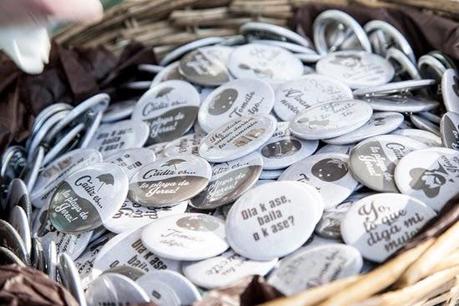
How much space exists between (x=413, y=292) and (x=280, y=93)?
40 centimetres

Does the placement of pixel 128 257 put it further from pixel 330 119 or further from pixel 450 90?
pixel 450 90

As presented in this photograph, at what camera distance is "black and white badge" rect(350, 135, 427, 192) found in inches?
29.6

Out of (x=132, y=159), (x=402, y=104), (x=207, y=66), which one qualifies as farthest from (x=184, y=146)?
(x=402, y=104)

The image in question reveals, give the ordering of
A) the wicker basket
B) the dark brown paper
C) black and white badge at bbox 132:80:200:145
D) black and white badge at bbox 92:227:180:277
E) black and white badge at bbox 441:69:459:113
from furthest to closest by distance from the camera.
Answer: the wicker basket → black and white badge at bbox 132:80:200:145 → black and white badge at bbox 441:69:459:113 → black and white badge at bbox 92:227:180:277 → the dark brown paper

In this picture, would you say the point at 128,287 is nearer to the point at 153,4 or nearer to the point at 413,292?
the point at 413,292

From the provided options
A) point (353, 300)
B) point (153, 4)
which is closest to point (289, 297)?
point (353, 300)

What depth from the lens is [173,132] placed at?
94 centimetres

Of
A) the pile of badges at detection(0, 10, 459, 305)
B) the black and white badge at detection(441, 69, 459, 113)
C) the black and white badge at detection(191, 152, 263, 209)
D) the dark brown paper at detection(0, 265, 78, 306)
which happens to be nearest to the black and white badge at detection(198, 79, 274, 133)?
the pile of badges at detection(0, 10, 459, 305)

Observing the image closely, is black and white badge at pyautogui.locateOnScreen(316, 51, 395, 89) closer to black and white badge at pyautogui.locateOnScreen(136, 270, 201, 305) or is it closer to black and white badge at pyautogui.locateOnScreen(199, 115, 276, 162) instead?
black and white badge at pyautogui.locateOnScreen(199, 115, 276, 162)

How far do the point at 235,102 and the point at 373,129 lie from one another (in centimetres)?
20

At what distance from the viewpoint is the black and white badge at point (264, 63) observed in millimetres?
988

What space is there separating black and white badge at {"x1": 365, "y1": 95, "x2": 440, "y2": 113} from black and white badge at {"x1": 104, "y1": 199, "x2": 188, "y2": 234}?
0.87 ft

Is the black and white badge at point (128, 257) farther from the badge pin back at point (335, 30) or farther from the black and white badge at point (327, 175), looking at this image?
the badge pin back at point (335, 30)

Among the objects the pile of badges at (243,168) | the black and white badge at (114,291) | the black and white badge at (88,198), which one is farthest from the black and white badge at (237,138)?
the black and white badge at (114,291)
